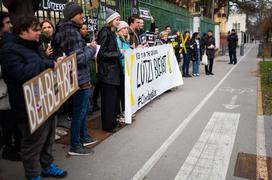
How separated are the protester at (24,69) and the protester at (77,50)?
78 cm

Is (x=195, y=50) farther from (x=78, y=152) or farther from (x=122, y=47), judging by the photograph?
(x=78, y=152)

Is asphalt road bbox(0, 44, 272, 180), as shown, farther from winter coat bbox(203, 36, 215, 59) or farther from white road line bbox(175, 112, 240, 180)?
winter coat bbox(203, 36, 215, 59)

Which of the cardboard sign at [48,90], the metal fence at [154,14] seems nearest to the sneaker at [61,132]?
the cardboard sign at [48,90]

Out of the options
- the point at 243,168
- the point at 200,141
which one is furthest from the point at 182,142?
the point at 243,168

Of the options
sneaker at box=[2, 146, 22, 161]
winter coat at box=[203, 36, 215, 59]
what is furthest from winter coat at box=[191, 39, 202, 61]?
sneaker at box=[2, 146, 22, 161]

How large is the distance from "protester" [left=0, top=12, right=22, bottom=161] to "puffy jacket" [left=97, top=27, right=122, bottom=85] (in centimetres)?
157

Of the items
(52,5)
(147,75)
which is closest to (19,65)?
(52,5)

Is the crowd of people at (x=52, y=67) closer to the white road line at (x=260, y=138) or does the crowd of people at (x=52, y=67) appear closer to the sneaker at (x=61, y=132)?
the sneaker at (x=61, y=132)

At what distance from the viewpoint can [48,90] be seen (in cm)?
326

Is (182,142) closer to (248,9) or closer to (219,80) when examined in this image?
(219,80)

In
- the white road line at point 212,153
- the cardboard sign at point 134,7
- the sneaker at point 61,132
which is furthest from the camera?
the cardboard sign at point 134,7

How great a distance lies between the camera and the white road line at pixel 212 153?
388 centimetres

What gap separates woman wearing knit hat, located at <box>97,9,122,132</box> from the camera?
5.23 meters

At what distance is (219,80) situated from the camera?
37.7 ft
